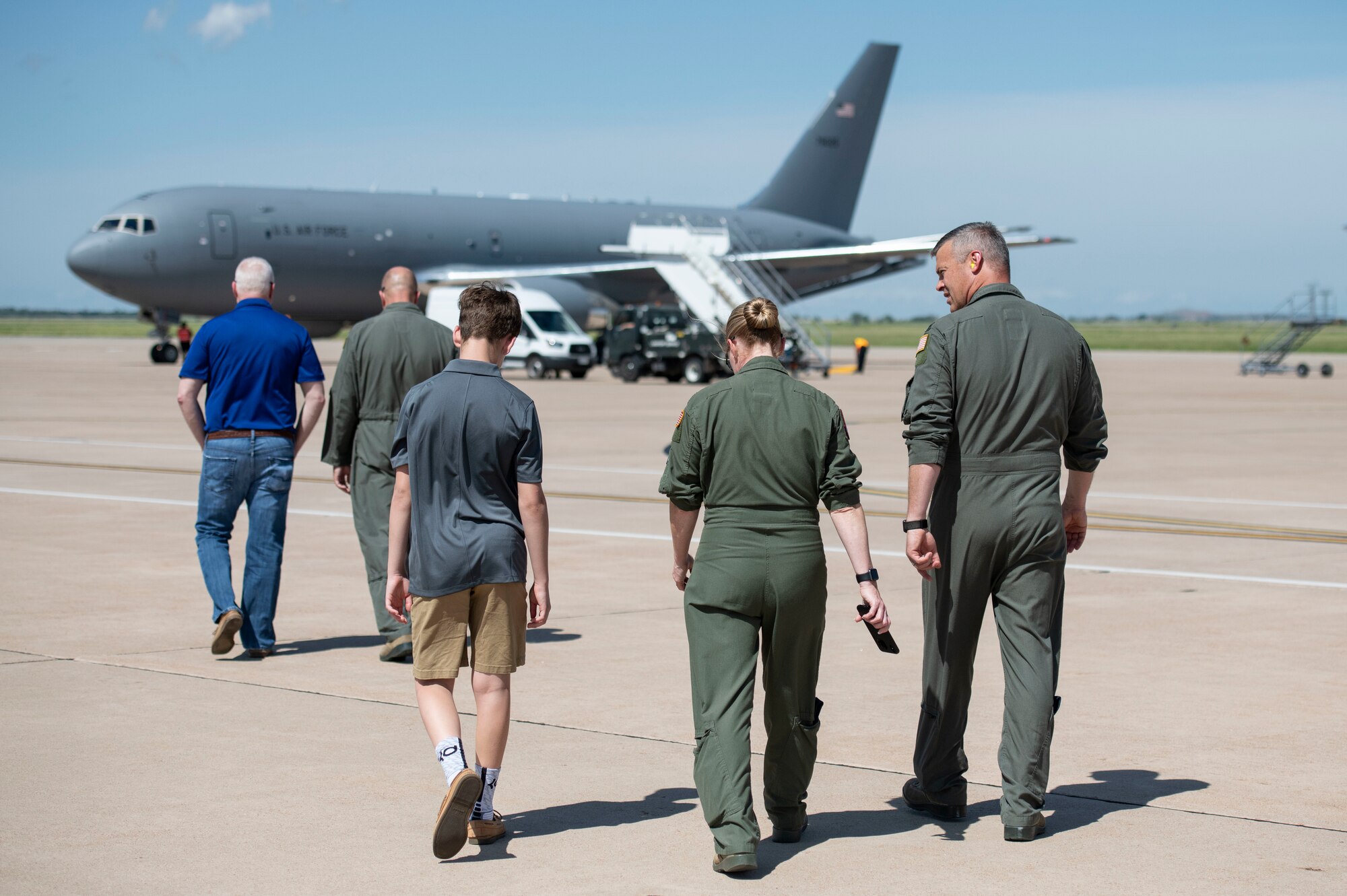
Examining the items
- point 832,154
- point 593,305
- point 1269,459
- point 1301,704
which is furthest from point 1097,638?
point 832,154

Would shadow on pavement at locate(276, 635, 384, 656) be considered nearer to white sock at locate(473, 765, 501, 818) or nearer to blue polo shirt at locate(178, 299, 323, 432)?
blue polo shirt at locate(178, 299, 323, 432)

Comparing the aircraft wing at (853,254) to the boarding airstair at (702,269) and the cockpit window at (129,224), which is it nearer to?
the boarding airstair at (702,269)

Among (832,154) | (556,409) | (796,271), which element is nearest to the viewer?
(556,409)

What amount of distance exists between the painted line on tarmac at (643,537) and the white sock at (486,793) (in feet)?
9.46

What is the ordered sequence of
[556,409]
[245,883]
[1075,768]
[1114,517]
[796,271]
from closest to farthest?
[245,883], [1075,768], [1114,517], [556,409], [796,271]

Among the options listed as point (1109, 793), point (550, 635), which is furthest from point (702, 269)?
point (1109, 793)

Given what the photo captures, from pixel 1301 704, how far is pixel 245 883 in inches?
180

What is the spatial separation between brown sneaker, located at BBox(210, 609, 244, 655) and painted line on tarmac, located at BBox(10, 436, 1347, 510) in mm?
6016

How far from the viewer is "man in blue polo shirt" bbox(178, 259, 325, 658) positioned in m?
7.79

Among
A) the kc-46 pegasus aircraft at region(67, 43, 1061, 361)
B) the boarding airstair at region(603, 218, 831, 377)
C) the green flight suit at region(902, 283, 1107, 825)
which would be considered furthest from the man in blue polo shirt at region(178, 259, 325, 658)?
the boarding airstair at region(603, 218, 831, 377)

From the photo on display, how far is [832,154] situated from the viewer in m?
61.6

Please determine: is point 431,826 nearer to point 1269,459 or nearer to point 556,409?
point 1269,459

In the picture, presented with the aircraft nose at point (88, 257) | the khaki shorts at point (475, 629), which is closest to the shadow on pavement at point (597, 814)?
the khaki shorts at point (475, 629)

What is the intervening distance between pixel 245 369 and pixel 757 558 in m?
3.99
